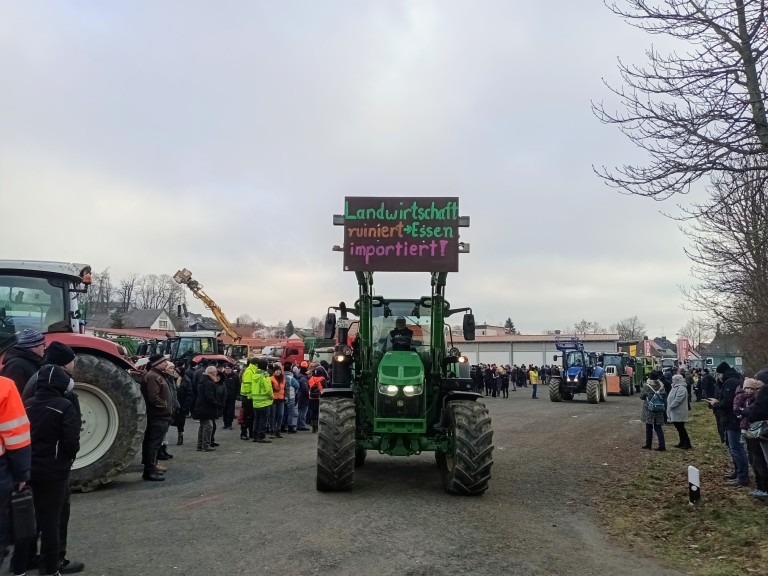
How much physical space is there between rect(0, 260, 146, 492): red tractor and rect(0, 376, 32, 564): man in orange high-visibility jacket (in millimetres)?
3697

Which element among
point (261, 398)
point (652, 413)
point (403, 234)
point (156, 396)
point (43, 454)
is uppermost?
point (403, 234)

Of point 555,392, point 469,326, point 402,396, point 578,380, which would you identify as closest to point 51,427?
point 402,396

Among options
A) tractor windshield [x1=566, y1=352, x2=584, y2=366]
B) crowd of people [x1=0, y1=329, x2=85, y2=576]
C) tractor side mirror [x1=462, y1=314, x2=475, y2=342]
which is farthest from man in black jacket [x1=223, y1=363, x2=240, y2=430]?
tractor windshield [x1=566, y1=352, x2=584, y2=366]

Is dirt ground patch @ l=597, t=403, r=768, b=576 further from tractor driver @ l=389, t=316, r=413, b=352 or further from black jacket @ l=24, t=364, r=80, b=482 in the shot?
black jacket @ l=24, t=364, r=80, b=482

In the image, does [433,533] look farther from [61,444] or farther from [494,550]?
[61,444]

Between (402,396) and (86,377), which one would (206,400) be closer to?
(86,377)

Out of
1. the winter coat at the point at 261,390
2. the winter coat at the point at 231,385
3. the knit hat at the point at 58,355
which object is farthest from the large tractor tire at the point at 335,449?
the winter coat at the point at 231,385

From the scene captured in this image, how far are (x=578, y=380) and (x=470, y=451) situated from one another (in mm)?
23985

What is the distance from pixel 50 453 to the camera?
495 cm

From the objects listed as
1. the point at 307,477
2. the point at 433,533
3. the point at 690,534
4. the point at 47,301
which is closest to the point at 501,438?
the point at 307,477

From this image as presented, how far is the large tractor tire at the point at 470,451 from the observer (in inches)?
310

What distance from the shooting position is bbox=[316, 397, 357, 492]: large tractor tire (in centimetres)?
791

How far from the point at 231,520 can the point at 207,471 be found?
3.43 m

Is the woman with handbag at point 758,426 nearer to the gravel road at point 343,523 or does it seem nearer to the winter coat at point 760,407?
the winter coat at point 760,407
